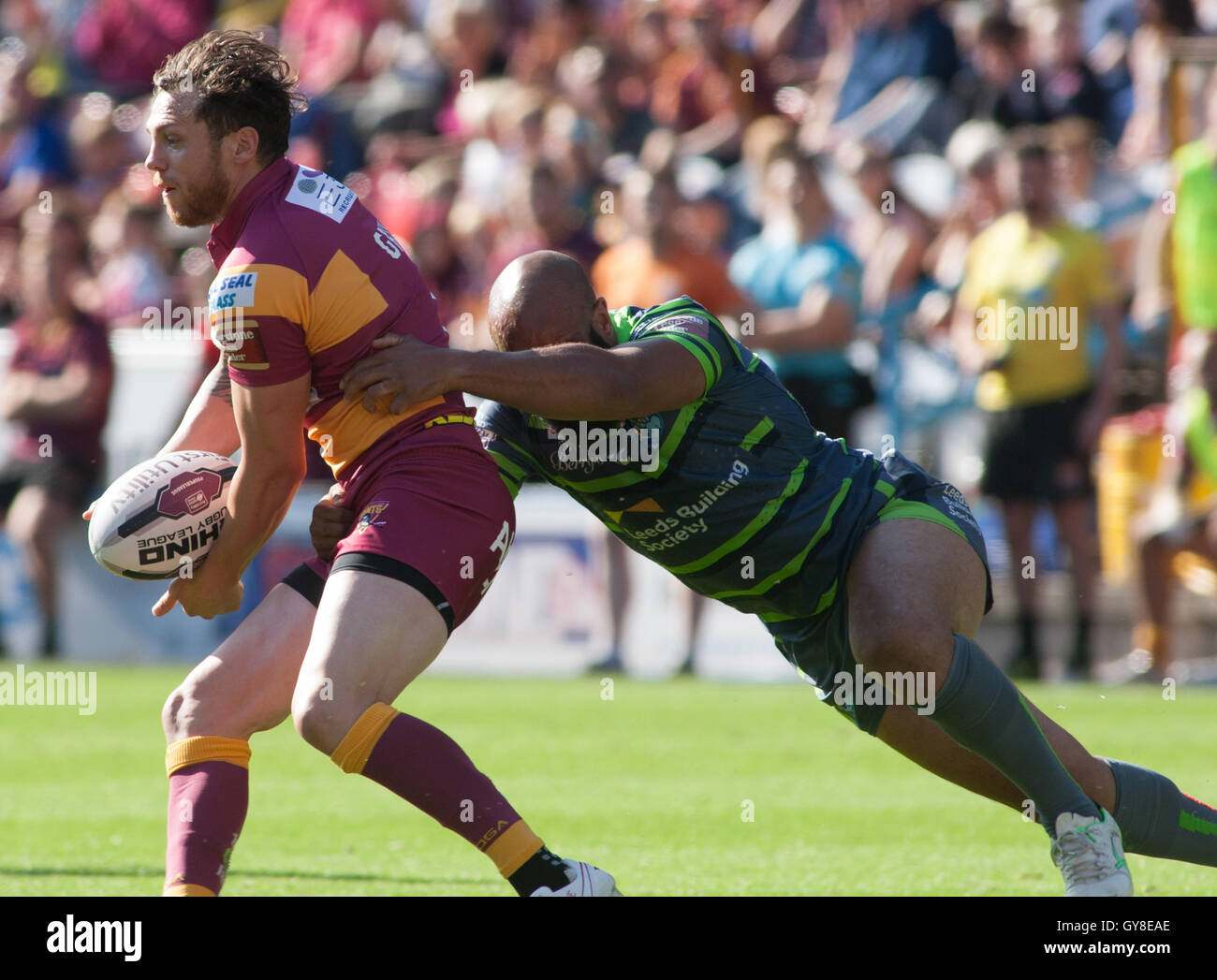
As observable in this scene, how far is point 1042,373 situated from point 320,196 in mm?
6938

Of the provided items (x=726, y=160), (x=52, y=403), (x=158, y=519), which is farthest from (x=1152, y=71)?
(x=158, y=519)

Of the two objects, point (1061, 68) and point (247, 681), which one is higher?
point (1061, 68)

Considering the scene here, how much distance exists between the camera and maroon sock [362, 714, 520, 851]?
431cm

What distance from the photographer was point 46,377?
12.3 m

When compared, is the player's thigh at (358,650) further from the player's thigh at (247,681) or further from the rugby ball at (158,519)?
the rugby ball at (158,519)

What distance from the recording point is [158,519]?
4.70 meters

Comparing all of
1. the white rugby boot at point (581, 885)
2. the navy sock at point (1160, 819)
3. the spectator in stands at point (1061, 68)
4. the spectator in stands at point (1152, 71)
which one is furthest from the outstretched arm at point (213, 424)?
the spectator in stands at point (1061, 68)

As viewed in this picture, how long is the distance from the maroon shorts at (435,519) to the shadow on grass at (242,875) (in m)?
1.21

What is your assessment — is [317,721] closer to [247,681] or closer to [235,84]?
[247,681]

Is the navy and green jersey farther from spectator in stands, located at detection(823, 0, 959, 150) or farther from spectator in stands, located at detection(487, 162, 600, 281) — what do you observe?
spectator in stands, located at detection(823, 0, 959, 150)

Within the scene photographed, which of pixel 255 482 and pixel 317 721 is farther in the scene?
pixel 255 482

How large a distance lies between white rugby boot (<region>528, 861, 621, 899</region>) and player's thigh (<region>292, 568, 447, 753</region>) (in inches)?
24.8
